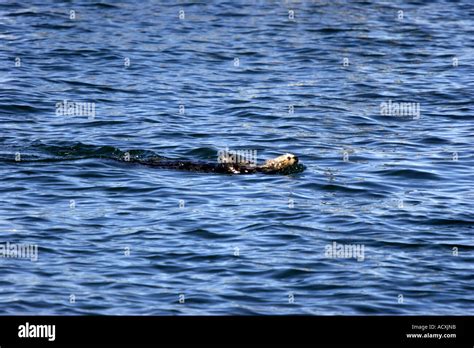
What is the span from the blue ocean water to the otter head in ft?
1.05

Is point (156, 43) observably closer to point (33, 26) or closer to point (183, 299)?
point (33, 26)

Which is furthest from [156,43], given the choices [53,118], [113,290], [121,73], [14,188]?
[113,290]

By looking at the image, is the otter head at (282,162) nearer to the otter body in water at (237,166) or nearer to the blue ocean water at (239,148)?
the otter body in water at (237,166)

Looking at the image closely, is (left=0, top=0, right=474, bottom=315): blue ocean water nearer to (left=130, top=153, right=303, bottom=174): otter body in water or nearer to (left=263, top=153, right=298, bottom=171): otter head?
(left=130, top=153, right=303, bottom=174): otter body in water

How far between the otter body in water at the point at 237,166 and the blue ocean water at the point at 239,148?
0.67 feet

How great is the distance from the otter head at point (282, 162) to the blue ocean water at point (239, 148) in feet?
1.05

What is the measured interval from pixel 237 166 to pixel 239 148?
144 cm

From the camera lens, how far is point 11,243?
1483cm

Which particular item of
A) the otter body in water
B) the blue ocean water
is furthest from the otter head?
the blue ocean water

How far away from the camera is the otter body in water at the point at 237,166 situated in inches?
731

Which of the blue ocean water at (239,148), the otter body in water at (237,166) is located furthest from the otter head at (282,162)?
the blue ocean water at (239,148)

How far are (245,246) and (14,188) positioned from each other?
15.3 ft

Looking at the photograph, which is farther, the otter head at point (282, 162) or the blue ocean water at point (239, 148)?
the otter head at point (282, 162)

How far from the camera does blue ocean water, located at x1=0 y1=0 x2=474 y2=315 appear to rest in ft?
44.3
